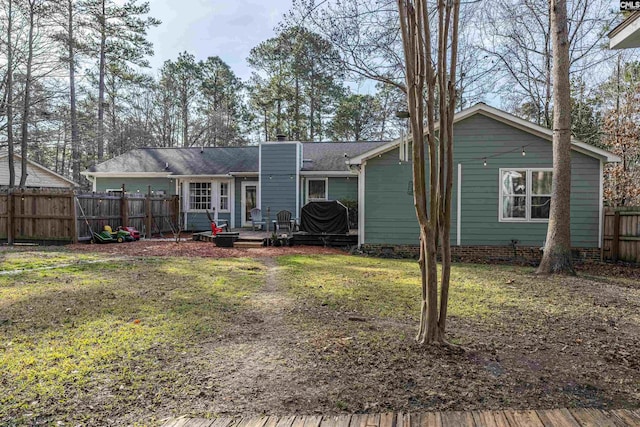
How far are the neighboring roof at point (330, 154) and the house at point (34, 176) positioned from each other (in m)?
15.9

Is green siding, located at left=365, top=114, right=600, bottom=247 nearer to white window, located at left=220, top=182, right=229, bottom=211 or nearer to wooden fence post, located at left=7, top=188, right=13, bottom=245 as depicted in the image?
white window, located at left=220, top=182, right=229, bottom=211

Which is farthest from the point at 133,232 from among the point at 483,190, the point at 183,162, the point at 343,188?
the point at 483,190

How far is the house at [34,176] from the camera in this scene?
916 inches

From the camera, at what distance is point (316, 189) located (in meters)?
16.1

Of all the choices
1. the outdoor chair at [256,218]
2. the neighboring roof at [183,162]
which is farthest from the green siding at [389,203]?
the neighboring roof at [183,162]

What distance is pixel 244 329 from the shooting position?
14.1 ft

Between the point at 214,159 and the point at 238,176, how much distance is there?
2.32m

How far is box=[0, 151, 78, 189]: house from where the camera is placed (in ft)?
76.3

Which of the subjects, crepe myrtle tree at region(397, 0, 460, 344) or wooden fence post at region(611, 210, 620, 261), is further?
wooden fence post at region(611, 210, 620, 261)

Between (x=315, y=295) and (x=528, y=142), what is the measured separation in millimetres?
7590

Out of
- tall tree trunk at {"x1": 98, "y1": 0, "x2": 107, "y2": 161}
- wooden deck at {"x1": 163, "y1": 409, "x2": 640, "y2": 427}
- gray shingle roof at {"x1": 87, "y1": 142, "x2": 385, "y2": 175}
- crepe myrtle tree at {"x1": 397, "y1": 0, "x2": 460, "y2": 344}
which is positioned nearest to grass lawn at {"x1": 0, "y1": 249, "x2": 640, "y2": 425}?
wooden deck at {"x1": 163, "y1": 409, "x2": 640, "y2": 427}

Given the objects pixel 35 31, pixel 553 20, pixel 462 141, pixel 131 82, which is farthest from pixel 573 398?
pixel 131 82

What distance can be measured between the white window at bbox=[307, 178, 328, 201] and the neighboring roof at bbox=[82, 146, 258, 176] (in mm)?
2338

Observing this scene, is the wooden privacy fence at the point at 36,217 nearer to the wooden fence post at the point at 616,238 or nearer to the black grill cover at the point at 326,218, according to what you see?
the black grill cover at the point at 326,218
